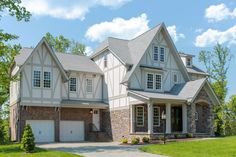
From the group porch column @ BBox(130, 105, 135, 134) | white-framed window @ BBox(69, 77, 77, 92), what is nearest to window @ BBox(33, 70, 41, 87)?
white-framed window @ BBox(69, 77, 77, 92)

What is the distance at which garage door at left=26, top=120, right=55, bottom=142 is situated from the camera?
105ft

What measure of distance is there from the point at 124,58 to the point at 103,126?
25.3ft

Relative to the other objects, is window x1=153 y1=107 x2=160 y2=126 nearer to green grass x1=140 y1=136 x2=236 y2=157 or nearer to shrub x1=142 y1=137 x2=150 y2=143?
shrub x1=142 y1=137 x2=150 y2=143

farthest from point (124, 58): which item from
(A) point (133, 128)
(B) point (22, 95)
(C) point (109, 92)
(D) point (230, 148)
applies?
(D) point (230, 148)

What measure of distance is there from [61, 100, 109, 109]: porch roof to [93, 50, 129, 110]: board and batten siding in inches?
29.1

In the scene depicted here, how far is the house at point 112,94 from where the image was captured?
104 ft

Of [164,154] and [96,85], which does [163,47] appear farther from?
[164,154]

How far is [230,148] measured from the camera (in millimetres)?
20828

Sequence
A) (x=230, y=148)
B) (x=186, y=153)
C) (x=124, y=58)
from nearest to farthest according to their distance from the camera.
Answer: (x=186, y=153) → (x=230, y=148) → (x=124, y=58)

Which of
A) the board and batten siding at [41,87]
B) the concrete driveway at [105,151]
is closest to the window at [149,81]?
the board and batten siding at [41,87]

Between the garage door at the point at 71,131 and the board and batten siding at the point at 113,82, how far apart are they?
381 centimetres

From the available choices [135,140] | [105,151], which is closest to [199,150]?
[105,151]

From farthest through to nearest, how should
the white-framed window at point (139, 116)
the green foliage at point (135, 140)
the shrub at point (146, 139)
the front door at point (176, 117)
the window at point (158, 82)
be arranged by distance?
the front door at point (176, 117), the window at point (158, 82), the white-framed window at point (139, 116), the shrub at point (146, 139), the green foliage at point (135, 140)

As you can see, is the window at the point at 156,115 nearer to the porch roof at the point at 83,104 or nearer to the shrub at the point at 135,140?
the porch roof at the point at 83,104
